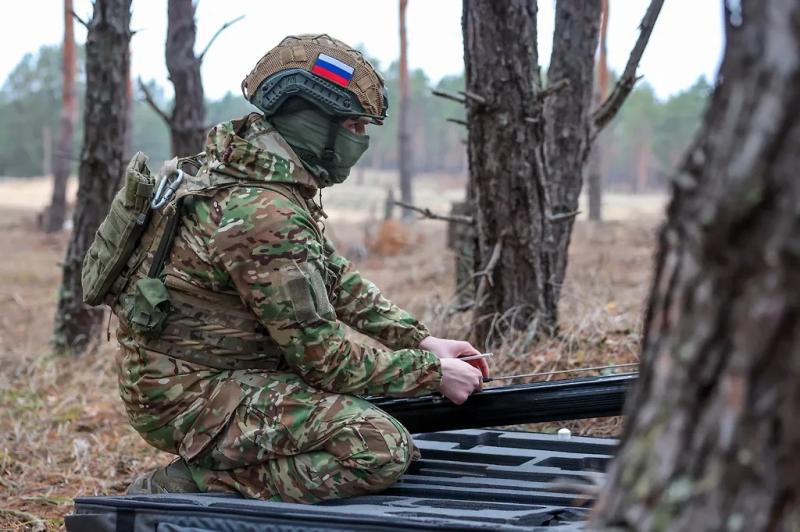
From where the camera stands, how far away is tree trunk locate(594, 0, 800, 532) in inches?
62.2

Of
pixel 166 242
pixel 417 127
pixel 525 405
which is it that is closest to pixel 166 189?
pixel 166 242

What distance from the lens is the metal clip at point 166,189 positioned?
11.4 feet

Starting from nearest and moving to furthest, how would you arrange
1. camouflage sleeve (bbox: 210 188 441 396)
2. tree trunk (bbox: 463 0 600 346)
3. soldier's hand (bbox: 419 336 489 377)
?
camouflage sleeve (bbox: 210 188 441 396)
soldier's hand (bbox: 419 336 489 377)
tree trunk (bbox: 463 0 600 346)

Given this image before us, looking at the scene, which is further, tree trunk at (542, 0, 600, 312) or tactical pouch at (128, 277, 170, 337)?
tree trunk at (542, 0, 600, 312)

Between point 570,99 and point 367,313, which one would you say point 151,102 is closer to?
point 570,99

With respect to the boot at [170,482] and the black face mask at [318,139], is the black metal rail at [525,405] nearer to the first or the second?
the boot at [170,482]

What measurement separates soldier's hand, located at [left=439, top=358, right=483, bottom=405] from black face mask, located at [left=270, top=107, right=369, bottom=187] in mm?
812

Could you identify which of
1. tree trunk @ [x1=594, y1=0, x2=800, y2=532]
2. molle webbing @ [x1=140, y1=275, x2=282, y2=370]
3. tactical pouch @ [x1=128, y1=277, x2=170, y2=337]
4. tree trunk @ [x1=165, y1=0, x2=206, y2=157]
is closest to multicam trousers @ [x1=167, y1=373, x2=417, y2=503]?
molle webbing @ [x1=140, y1=275, x2=282, y2=370]

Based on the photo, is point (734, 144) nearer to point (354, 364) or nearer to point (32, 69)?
point (354, 364)

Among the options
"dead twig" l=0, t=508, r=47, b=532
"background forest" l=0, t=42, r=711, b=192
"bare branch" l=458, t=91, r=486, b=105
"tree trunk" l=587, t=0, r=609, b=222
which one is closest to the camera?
"dead twig" l=0, t=508, r=47, b=532

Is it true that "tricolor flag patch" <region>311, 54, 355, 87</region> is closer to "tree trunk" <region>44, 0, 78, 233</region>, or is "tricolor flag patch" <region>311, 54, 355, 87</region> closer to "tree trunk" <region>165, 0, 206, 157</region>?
"tree trunk" <region>165, 0, 206, 157</region>

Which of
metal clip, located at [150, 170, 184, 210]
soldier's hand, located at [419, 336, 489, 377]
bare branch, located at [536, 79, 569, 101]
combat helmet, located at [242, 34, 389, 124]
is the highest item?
bare branch, located at [536, 79, 569, 101]

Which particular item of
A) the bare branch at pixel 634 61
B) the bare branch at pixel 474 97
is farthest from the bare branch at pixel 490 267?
the bare branch at pixel 634 61

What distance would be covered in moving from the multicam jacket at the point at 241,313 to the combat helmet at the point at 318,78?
147mm
